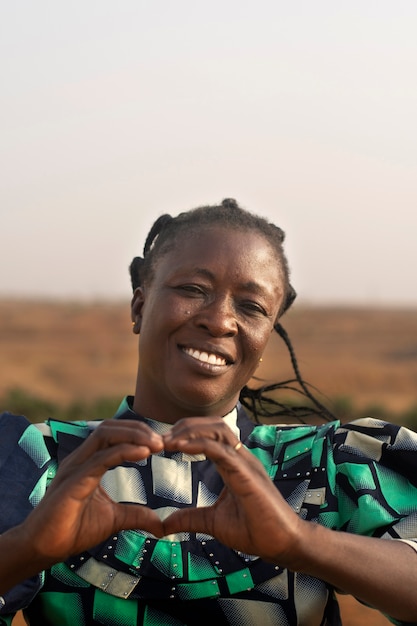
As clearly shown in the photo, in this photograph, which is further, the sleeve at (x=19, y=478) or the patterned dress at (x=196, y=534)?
the patterned dress at (x=196, y=534)

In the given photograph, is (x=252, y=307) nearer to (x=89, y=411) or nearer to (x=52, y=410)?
(x=52, y=410)

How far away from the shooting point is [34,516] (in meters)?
2.51

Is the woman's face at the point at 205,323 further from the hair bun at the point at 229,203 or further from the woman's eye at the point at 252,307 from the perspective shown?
the hair bun at the point at 229,203

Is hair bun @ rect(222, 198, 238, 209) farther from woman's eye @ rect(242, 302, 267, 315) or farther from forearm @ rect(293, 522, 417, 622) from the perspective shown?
forearm @ rect(293, 522, 417, 622)

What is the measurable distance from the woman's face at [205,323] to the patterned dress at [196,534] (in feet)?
0.74

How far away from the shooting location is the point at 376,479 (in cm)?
320

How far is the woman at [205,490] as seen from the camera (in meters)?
2.49

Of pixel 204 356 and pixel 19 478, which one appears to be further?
pixel 204 356

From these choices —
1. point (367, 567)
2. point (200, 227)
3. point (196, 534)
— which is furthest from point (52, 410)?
point (367, 567)

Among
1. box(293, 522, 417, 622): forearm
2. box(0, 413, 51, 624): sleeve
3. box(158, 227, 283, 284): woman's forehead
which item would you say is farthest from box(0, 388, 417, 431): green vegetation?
box(293, 522, 417, 622): forearm

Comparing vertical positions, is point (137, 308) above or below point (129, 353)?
above

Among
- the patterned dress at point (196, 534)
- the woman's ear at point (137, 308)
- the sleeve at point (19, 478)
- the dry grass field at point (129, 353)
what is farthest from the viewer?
the dry grass field at point (129, 353)

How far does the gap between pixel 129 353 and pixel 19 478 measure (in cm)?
3920

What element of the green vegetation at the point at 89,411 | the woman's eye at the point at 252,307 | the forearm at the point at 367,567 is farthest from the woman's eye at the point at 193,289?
the green vegetation at the point at 89,411
